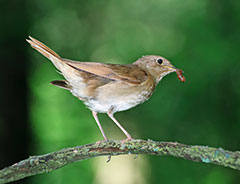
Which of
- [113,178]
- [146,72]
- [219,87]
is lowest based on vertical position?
[146,72]

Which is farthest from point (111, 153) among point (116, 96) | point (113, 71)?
point (113, 71)

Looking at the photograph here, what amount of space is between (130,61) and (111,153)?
21.1 feet

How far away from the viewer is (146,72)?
178 inches

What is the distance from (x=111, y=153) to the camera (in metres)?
3.05

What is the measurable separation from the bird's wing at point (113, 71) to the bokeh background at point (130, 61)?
3947 mm

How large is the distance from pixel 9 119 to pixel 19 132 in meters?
0.47

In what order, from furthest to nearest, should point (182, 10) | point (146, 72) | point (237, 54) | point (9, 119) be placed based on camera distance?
1. point (182, 10)
2. point (237, 54)
3. point (9, 119)
4. point (146, 72)

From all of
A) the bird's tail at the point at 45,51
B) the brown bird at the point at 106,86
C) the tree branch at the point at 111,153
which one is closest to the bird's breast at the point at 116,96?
the brown bird at the point at 106,86

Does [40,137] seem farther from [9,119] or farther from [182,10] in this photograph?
[182,10]

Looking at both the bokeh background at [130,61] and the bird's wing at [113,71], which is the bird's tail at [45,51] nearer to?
the bird's wing at [113,71]

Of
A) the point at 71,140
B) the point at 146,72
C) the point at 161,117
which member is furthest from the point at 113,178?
the point at 146,72

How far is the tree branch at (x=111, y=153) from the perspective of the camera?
2.63 meters

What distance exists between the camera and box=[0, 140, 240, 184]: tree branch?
2.63 meters

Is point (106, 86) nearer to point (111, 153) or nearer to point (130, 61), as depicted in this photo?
point (111, 153)
